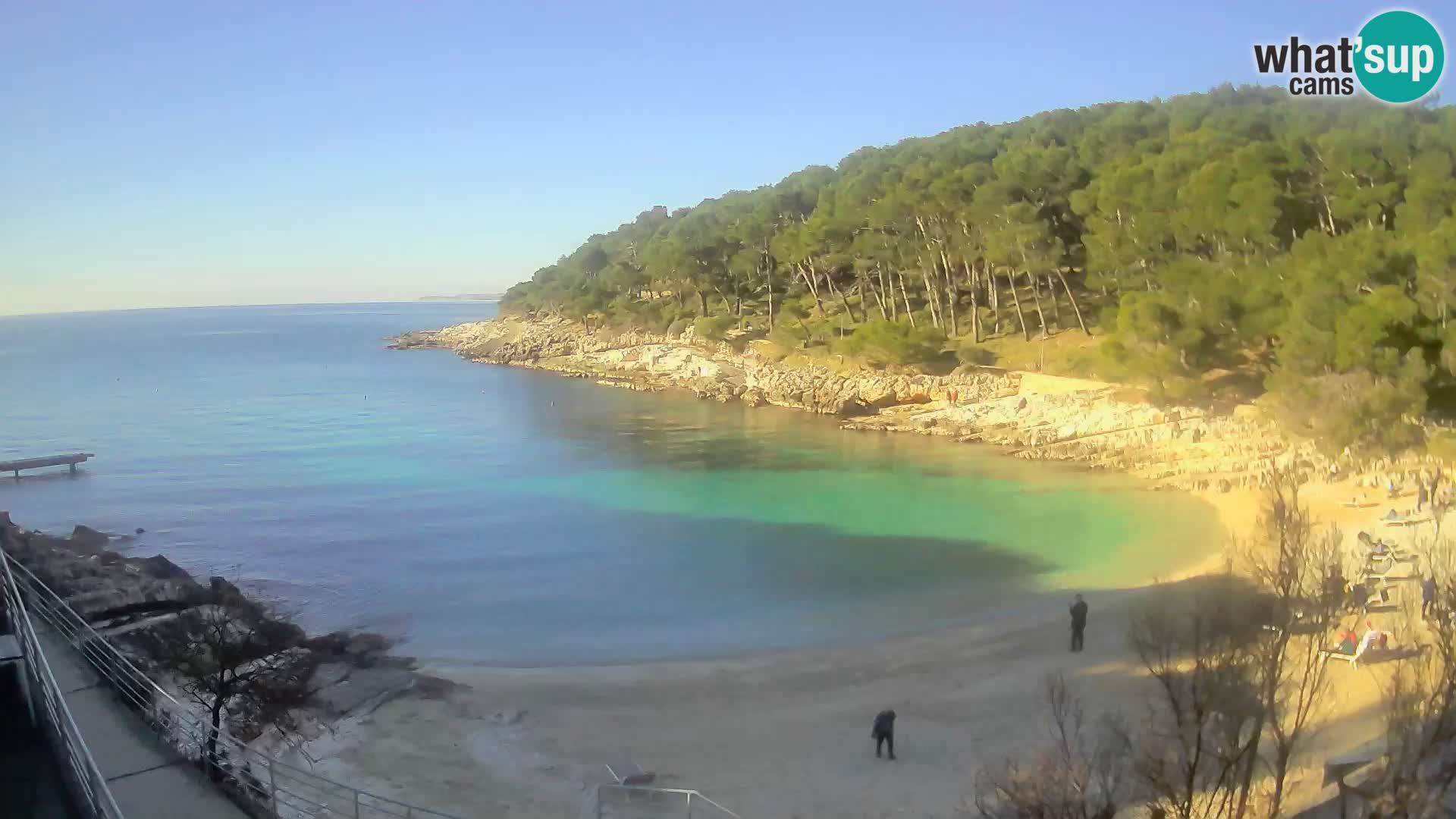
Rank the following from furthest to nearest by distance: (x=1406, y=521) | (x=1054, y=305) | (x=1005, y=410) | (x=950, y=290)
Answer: (x=950, y=290) → (x=1054, y=305) → (x=1005, y=410) → (x=1406, y=521)

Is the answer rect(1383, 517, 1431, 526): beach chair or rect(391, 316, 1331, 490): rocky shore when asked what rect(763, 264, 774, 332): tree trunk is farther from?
rect(1383, 517, 1431, 526): beach chair

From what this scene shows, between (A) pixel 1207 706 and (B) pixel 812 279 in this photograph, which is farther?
(B) pixel 812 279

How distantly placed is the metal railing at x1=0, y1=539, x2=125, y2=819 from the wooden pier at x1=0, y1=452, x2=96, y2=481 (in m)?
33.0

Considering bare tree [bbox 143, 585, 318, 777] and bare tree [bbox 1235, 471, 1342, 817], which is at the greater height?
bare tree [bbox 1235, 471, 1342, 817]

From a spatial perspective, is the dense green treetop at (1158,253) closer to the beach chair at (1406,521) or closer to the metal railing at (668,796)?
the beach chair at (1406,521)

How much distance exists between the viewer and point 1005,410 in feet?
117


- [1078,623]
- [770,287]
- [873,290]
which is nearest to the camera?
[1078,623]

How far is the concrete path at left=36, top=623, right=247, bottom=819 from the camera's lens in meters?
5.66

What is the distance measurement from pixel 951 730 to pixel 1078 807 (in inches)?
237

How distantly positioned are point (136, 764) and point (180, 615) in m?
8.94

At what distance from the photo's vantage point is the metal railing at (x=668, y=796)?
9.74 metres

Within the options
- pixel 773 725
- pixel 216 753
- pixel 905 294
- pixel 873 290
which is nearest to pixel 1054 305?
pixel 905 294

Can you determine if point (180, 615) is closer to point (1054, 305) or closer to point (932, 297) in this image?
point (1054, 305)

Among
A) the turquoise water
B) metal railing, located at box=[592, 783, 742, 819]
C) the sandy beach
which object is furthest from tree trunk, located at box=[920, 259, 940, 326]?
metal railing, located at box=[592, 783, 742, 819]
